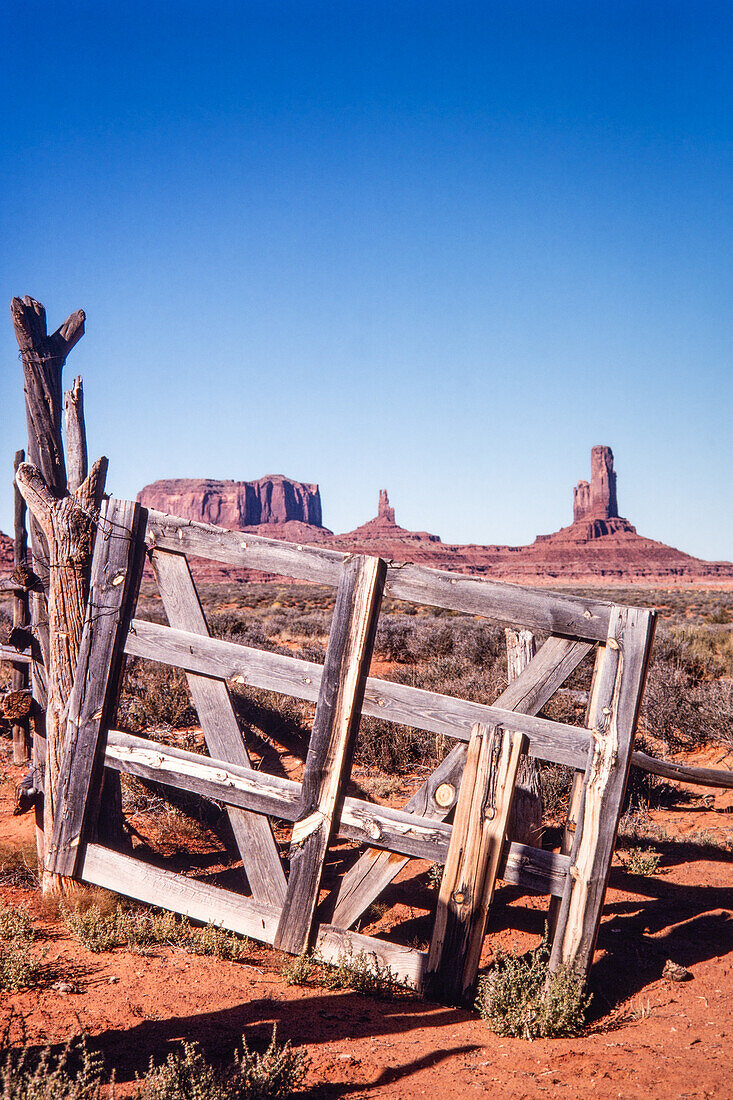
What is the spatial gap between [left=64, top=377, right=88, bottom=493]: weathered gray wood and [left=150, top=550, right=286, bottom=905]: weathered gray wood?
3.00ft

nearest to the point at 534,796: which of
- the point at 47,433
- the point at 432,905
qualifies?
the point at 432,905

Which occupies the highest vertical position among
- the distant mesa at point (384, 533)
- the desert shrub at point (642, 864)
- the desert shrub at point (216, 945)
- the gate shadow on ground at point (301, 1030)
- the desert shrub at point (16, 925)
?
the distant mesa at point (384, 533)

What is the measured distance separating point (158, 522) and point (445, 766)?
79.3 inches

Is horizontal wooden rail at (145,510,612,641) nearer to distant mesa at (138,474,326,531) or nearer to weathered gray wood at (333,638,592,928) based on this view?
weathered gray wood at (333,638,592,928)

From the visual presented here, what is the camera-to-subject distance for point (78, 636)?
4238 mm

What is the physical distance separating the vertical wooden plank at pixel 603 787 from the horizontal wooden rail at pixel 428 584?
0.15 meters

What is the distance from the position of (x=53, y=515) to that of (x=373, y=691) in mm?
2151

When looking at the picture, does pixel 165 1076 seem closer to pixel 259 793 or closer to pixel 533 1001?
pixel 259 793

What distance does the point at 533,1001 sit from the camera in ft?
10.7

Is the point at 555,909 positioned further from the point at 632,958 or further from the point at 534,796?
the point at 534,796

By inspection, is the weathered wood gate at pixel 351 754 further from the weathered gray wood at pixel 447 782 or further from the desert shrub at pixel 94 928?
the desert shrub at pixel 94 928

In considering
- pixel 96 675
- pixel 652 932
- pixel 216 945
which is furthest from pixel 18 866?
pixel 652 932

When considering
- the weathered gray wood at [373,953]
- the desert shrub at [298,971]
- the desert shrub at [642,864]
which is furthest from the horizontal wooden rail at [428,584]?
the desert shrub at [642,864]

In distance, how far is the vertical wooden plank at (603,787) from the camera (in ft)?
11.3
